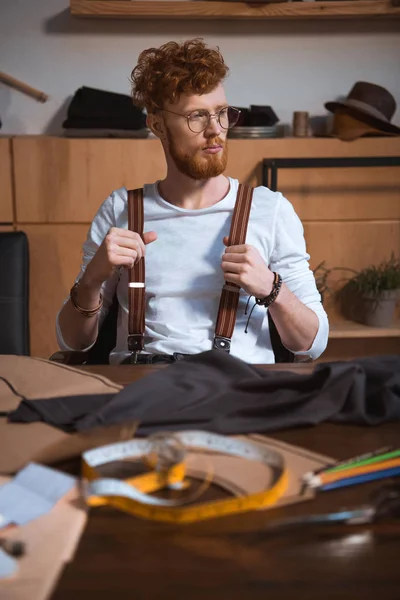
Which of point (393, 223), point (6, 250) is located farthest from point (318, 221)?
point (6, 250)

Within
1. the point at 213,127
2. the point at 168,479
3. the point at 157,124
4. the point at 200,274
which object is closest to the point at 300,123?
the point at 157,124

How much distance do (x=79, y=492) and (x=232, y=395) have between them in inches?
13.6

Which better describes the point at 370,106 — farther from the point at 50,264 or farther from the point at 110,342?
the point at 110,342

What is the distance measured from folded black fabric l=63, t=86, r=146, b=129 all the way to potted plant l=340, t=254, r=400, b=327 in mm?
1240

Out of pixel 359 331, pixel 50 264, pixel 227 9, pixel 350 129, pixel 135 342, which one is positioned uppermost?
pixel 227 9

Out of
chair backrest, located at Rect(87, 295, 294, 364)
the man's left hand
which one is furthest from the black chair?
the man's left hand

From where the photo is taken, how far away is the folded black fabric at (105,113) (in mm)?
3389

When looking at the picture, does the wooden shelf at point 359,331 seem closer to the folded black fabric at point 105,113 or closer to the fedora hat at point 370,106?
the fedora hat at point 370,106

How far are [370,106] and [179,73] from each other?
5.64 ft

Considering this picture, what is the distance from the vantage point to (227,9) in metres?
3.47

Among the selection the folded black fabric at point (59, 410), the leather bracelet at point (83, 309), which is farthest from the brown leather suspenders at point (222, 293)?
the folded black fabric at point (59, 410)

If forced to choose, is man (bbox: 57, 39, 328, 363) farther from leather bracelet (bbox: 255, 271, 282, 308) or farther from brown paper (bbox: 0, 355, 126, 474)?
brown paper (bbox: 0, 355, 126, 474)

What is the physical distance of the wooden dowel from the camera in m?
3.64

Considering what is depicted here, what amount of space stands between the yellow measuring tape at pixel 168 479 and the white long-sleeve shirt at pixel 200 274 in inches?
35.3
